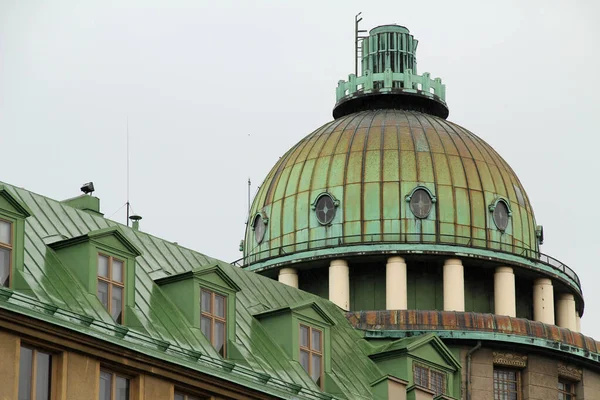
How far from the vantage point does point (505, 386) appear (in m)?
84.1

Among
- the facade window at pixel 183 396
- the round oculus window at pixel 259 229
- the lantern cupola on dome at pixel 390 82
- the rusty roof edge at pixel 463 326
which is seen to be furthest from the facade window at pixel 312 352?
the lantern cupola on dome at pixel 390 82

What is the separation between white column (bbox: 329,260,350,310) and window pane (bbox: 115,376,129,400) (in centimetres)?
3036

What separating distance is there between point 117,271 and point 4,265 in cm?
538

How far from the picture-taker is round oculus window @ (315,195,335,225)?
299ft

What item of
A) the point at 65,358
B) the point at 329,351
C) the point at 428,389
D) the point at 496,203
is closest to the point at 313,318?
the point at 329,351

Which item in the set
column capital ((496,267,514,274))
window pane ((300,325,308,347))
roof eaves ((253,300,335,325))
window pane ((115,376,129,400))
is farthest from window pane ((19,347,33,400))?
column capital ((496,267,514,274))

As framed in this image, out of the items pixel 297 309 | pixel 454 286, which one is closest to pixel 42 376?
pixel 297 309

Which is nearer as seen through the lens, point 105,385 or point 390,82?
point 105,385

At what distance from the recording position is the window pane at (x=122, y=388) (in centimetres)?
5803

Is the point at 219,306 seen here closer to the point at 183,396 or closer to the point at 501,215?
the point at 183,396

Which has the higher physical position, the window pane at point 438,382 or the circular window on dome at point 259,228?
the circular window on dome at point 259,228

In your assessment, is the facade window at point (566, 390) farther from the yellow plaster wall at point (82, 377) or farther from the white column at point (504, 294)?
the yellow plaster wall at point (82, 377)

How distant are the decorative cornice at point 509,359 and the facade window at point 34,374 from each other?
106 feet

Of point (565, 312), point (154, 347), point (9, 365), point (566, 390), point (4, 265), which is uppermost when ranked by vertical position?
A: point (565, 312)
